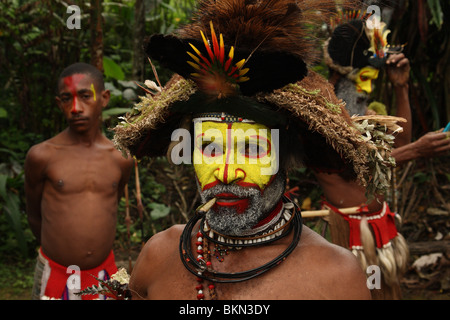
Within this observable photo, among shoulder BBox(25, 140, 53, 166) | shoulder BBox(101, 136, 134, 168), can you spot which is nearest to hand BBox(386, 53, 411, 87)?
shoulder BBox(101, 136, 134, 168)

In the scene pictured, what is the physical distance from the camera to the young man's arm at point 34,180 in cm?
375

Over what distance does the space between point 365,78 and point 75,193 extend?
8.44 ft

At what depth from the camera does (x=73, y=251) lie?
3.65 meters

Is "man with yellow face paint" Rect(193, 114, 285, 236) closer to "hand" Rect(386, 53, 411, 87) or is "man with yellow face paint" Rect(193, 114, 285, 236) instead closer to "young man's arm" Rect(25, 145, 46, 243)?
"young man's arm" Rect(25, 145, 46, 243)

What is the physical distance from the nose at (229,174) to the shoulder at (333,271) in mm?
403

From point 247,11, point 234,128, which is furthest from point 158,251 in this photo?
point 247,11

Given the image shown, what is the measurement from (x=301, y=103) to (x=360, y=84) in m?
2.47

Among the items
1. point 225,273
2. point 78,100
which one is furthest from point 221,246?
point 78,100

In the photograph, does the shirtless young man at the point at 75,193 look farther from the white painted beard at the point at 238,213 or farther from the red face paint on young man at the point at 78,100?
the white painted beard at the point at 238,213

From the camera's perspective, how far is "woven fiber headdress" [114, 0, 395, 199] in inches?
72.9

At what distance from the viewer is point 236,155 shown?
1.93 meters

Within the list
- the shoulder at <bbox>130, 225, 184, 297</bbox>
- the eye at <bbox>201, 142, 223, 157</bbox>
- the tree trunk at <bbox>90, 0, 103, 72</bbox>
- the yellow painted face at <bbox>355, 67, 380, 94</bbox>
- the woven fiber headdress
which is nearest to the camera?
the woven fiber headdress

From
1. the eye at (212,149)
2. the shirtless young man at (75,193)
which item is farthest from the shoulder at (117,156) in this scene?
the eye at (212,149)
